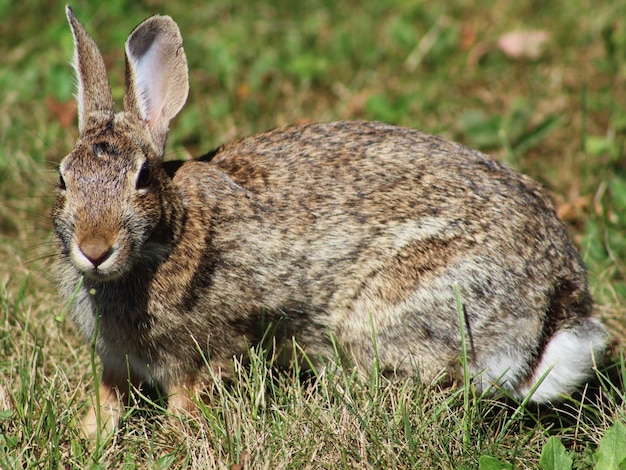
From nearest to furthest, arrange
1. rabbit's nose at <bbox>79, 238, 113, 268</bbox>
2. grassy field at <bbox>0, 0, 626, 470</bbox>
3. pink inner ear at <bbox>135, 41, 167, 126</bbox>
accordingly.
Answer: rabbit's nose at <bbox>79, 238, 113, 268</bbox> < grassy field at <bbox>0, 0, 626, 470</bbox> < pink inner ear at <bbox>135, 41, 167, 126</bbox>

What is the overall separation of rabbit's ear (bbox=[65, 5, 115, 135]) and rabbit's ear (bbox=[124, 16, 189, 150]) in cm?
12

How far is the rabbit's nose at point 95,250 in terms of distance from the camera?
3.71m

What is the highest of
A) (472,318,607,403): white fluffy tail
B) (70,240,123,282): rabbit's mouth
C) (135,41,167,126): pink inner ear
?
(135,41,167,126): pink inner ear

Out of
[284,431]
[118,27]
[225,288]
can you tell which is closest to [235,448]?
[284,431]

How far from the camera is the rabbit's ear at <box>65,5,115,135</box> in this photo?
4.32m

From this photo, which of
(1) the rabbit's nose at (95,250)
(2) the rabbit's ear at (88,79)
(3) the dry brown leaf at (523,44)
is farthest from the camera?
(3) the dry brown leaf at (523,44)

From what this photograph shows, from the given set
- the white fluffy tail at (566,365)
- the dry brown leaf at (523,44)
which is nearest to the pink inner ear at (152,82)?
the white fluffy tail at (566,365)

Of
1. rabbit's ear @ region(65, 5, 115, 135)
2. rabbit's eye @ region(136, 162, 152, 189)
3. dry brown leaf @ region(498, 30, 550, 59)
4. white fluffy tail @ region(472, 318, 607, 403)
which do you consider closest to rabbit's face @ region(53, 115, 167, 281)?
rabbit's eye @ region(136, 162, 152, 189)

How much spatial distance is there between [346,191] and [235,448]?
53.4 inches

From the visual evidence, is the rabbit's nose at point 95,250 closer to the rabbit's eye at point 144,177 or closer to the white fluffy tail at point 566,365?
the rabbit's eye at point 144,177

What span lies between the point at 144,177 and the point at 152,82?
0.64 m

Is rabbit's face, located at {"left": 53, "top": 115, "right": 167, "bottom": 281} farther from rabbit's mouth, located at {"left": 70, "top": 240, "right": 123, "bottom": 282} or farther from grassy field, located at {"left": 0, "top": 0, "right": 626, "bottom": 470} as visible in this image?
grassy field, located at {"left": 0, "top": 0, "right": 626, "bottom": 470}

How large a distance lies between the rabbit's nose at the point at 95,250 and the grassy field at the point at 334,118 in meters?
0.58

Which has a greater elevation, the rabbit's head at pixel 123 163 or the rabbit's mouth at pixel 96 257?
the rabbit's head at pixel 123 163
